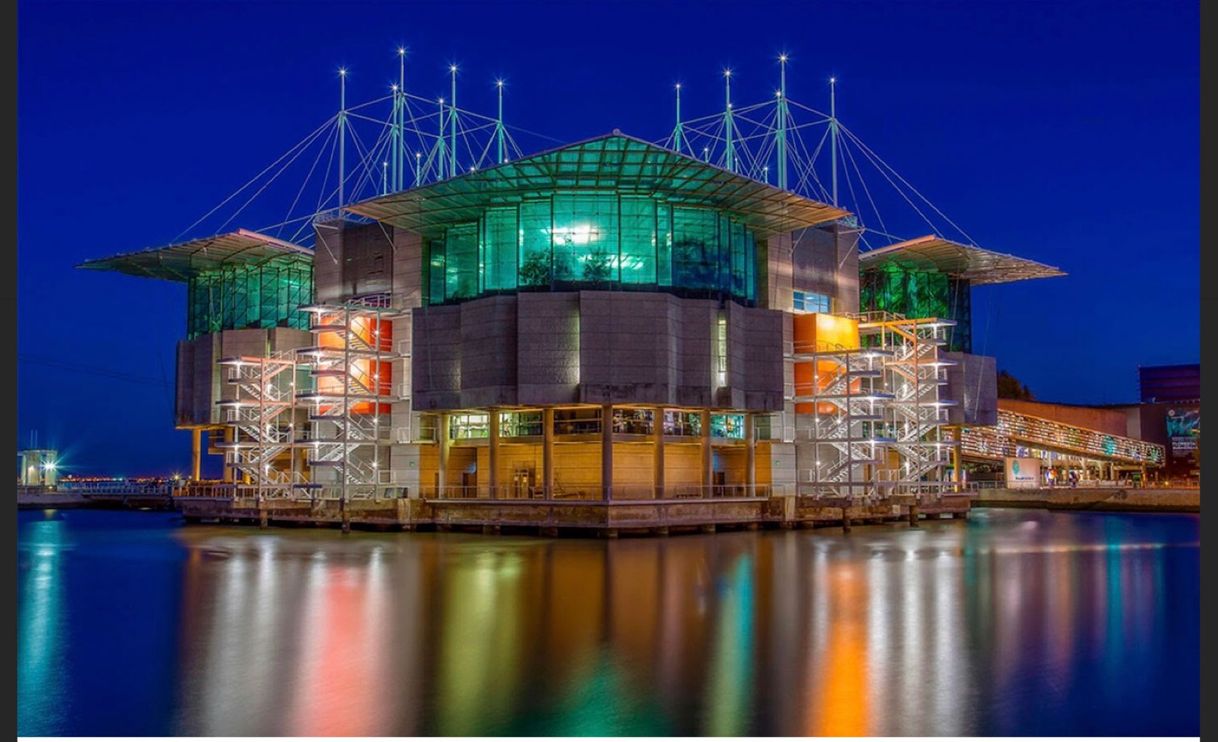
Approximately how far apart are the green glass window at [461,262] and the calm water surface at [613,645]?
26098 mm

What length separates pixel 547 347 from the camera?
60.8 meters

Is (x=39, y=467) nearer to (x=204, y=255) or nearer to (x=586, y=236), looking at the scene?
(x=204, y=255)

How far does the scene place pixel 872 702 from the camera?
56.5ft

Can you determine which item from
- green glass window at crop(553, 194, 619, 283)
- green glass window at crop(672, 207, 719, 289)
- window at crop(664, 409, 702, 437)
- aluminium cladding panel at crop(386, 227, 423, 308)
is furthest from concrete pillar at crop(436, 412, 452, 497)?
green glass window at crop(672, 207, 719, 289)

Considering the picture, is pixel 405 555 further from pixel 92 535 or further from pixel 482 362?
pixel 92 535

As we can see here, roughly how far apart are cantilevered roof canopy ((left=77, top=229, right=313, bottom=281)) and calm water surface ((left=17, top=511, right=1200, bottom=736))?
132 feet

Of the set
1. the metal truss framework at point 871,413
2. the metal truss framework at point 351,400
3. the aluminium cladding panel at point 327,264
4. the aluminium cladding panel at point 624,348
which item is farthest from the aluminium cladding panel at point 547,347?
the aluminium cladding panel at point 327,264

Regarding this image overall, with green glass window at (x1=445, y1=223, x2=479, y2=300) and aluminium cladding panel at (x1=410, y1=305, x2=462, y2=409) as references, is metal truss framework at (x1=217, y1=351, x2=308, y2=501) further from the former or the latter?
green glass window at (x1=445, y1=223, x2=479, y2=300)

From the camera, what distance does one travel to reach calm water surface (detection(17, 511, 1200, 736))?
54.3 feet

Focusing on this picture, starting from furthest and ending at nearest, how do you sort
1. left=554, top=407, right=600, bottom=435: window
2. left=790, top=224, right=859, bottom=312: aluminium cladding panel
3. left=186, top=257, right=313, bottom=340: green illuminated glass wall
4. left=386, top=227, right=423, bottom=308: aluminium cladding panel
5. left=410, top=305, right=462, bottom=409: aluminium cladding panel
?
left=186, top=257, right=313, bottom=340: green illuminated glass wall
left=790, top=224, right=859, bottom=312: aluminium cladding panel
left=386, top=227, right=423, bottom=308: aluminium cladding panel
left=410, top=305, right=462, bottom=409: aluminium cladding panel
left=554, top=407, right=600, bottom=435: window

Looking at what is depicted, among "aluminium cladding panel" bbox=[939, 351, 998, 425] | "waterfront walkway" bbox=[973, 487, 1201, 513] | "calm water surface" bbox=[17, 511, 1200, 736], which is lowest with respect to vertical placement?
"waterfront walkway" bbox=[973, 487, 1201, 513]

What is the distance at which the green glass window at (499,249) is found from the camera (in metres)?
64.6

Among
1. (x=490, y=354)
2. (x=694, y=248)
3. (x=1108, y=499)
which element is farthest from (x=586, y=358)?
(x=1108, y=499)

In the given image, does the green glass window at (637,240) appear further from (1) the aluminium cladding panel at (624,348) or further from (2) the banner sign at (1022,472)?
(2) the banner sign at (1022,472)
